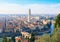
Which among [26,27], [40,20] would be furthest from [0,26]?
[40,20]

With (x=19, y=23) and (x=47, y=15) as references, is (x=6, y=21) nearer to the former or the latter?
(x=19, y=23)

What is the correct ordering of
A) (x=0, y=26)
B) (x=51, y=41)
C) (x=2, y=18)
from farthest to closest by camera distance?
(x=2, y=18)
(x=0, y=26)
(x=51, y=41)

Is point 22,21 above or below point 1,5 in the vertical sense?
below

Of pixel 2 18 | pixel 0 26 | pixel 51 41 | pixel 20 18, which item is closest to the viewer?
pixel 51 41

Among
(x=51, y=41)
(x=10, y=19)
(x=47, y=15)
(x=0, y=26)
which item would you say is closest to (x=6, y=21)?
(x=10, y=19)

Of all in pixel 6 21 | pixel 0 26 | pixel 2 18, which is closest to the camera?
pixel 0 26

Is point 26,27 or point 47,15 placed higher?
point 47,15

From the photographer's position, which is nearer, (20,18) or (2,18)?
(2,18)

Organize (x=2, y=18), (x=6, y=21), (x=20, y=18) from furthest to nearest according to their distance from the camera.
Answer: (x=20, y=18) → (x=6, y=21) → (x=2, y=18)

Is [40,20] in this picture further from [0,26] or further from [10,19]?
[0,26]
